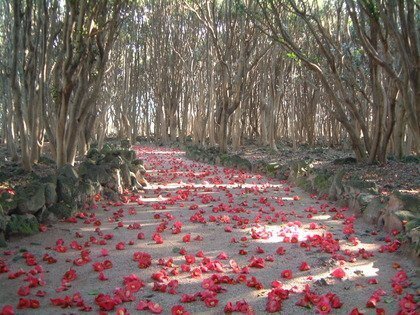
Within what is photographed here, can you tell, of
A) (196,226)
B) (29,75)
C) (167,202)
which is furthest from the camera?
(29,75)

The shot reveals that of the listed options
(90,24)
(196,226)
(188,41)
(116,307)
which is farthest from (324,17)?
(116,307)

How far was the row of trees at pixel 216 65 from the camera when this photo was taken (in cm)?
966

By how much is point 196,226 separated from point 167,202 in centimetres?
203

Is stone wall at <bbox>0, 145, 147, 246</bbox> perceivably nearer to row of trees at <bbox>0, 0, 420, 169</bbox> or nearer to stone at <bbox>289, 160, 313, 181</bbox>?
row of trees at <bbox>0, 0, 420, 169</bbox>

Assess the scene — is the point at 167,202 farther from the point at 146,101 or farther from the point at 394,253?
the point at 146,101

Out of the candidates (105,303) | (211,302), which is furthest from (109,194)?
(211,302)

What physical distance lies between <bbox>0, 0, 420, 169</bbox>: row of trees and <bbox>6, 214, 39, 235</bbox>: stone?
405cm

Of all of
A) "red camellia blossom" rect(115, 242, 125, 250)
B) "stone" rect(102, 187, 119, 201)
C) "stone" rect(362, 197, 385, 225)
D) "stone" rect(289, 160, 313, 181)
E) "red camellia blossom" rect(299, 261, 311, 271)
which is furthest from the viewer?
"stone" rect(289, 160, 313, 181)

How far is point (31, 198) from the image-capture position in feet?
19.8

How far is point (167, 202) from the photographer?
351 inches

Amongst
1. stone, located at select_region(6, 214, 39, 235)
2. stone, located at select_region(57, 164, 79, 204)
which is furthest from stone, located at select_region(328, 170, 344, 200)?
stone, located at select_region(6, 214, 39, 235)

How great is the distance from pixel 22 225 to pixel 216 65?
20718 millimetres

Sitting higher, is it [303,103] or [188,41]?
[188,41]

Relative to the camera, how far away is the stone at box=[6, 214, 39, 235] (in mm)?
5711
